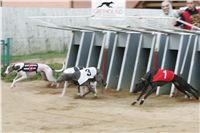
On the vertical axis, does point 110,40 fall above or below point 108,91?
above

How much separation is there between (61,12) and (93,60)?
6.76 meters

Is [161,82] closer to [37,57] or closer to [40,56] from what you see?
[37,57]

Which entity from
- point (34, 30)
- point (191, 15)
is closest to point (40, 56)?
point (34, 30)

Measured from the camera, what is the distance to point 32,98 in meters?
12.1

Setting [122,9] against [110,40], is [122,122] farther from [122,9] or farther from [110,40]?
[122,9]

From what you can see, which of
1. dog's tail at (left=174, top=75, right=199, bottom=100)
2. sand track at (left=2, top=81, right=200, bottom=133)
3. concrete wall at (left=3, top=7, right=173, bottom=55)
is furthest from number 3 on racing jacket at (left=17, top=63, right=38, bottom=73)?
concrete wall at (left=3, top=7, right=173, bottom=55)

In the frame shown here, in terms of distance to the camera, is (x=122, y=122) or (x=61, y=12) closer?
(x=122, y=122)

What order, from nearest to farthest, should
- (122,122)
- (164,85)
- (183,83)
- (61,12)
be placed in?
1. (122,122)
2. (183,83)
3. (164,85)
4. (61,12)

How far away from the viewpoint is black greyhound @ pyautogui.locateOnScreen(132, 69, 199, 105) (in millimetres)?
11273

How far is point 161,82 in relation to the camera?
37.1 feet

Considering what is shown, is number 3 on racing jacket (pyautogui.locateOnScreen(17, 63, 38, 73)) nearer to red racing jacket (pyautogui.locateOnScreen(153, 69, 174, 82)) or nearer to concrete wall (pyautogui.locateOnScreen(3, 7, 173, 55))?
red racing jacket (pyautogui.locateOnScreen(153, 69, 174, 82))

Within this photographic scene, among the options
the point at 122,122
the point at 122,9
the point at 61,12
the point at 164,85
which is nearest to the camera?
the point at 122,122

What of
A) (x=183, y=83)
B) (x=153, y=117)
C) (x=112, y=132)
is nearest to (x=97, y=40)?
(x=183, y=83)

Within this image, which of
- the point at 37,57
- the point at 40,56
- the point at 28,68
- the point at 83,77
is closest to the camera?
the point at 83,77
